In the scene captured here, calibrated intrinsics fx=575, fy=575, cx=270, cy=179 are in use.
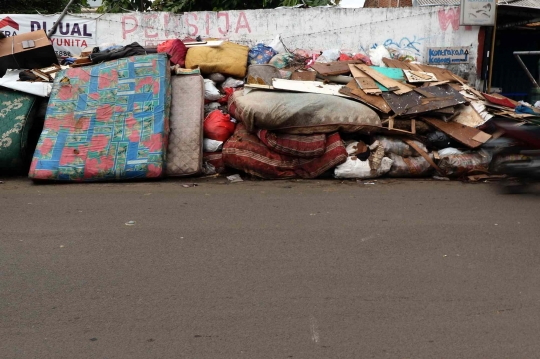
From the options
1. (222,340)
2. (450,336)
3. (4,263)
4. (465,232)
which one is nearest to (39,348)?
(222,340)

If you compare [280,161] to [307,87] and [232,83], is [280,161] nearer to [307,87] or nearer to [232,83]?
[307,87]

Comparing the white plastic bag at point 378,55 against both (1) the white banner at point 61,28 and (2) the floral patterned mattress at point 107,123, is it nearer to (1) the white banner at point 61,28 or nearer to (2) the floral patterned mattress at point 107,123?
(2) the floral patterned mattress at point 107,123

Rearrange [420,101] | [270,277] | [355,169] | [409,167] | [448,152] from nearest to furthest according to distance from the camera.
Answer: [270,277] < [355,169] < [409,167] < [448,152] < [420,101]

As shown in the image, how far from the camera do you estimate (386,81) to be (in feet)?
27.8

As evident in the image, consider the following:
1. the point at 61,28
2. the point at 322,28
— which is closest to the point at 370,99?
the point at 322,28

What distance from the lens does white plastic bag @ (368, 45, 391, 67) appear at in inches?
393

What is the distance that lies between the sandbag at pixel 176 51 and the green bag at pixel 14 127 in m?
2.26

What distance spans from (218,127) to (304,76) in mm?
1884

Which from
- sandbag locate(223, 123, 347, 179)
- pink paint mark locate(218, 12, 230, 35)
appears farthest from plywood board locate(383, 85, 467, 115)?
pink paint mark locate(218, 12, 230, 35)

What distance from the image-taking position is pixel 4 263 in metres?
4.37

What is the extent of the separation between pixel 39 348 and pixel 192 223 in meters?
2.33

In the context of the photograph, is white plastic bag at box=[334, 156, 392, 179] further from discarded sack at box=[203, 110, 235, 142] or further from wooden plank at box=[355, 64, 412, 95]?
discarded sack at box=[203, 110, 235, 142]

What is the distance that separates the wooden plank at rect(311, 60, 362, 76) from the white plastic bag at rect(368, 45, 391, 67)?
75 centimetres

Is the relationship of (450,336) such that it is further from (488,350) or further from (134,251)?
(134,251)
